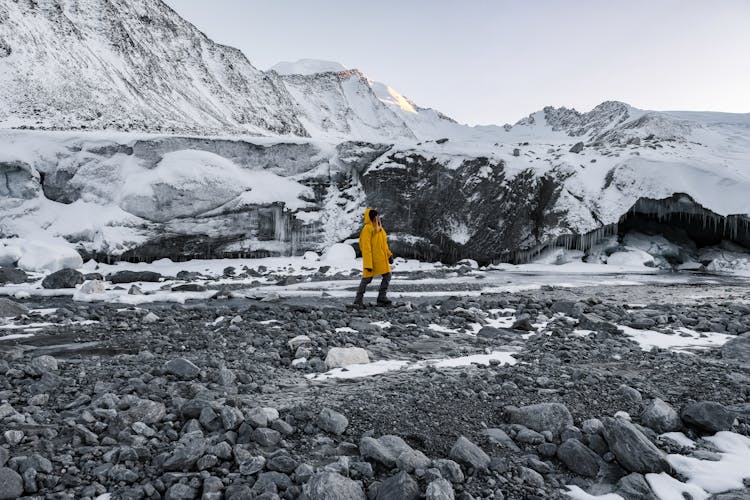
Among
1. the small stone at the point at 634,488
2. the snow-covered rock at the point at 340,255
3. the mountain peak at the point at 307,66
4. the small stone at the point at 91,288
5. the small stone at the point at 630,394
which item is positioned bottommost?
the small stone at the point at 634,488

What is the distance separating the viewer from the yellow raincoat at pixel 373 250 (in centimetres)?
909

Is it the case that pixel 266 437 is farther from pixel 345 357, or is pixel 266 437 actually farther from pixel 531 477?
pixel 345 357

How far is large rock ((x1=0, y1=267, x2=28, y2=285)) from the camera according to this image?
12945 millimetres

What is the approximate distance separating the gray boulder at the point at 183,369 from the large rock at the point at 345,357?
130cm

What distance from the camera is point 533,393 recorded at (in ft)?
12.9

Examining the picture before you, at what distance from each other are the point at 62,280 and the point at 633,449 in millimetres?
13374

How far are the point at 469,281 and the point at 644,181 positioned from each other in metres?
11.3

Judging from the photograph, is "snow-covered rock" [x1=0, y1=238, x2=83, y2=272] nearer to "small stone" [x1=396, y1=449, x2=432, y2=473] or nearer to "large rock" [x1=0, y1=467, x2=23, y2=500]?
"large rock" [x1=0, y1=467, x2=23, y2=500]

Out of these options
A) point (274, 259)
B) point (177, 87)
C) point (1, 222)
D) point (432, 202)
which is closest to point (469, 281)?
point (432, 202)

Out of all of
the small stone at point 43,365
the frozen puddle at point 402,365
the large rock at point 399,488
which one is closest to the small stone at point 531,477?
the large rock at point 399,488

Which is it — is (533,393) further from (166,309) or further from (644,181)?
(644,181)

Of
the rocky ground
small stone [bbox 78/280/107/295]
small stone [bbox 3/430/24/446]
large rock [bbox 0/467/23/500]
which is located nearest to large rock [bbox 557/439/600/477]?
the rocky ground

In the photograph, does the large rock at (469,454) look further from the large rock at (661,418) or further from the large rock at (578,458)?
the large rock at (661,418)

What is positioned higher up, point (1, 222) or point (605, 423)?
point (1, 222)
